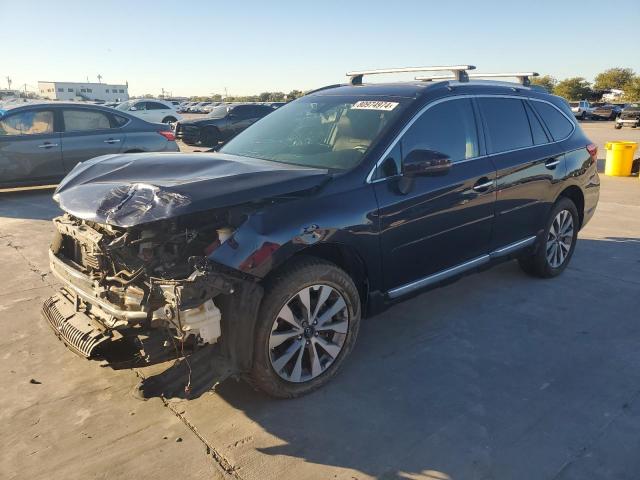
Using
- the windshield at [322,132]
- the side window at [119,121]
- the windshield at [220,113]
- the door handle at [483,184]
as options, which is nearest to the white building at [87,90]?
the windshield at [220,113]

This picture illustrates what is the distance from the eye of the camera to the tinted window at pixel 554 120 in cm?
513

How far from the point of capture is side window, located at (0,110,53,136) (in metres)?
8.83

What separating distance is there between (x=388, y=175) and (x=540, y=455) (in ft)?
6.19

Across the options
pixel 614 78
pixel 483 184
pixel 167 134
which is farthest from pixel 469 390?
pixel 614 78

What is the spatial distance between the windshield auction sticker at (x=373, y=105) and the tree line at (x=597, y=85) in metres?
59.1

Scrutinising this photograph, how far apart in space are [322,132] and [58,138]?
6.83m

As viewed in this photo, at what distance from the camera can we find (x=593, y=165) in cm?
563

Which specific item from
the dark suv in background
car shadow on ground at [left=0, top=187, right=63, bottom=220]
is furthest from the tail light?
the dark suv in background

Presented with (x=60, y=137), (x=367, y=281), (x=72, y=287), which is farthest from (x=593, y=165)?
(x=60, y=137)

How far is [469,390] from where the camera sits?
3.39 meters

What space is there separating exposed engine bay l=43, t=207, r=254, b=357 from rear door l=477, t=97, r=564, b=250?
2.45 m

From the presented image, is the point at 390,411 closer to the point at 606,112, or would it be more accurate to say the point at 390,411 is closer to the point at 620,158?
the point at 620,158

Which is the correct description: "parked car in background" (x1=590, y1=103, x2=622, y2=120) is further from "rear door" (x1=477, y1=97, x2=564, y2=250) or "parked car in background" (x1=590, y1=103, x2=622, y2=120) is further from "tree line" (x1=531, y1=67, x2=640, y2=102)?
"rear door" (x1=477, y1=97, x2=564, y2=250)

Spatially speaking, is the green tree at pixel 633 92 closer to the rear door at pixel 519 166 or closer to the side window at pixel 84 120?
the side window at pixel 84 120
